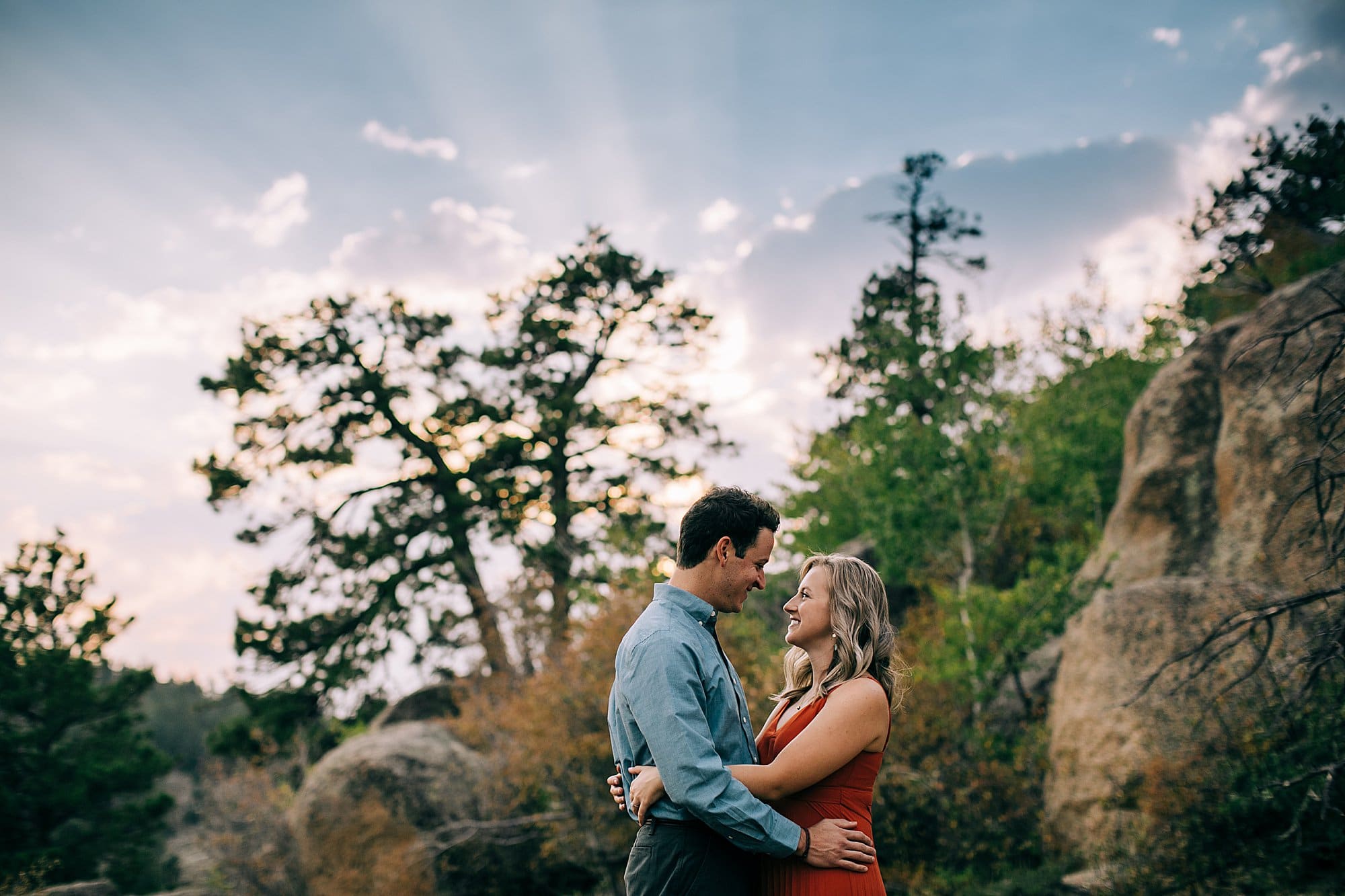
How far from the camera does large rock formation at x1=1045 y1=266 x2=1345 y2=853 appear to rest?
9.84 meters

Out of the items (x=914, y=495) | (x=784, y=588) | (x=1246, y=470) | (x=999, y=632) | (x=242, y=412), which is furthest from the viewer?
(x=242, y=412)

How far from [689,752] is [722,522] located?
2.79ft

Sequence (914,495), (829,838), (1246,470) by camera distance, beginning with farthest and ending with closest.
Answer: (914,495) → (1246,470) → (829,838)

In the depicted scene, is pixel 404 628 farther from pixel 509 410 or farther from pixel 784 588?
pixel 784 588

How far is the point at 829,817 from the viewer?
10.7ft

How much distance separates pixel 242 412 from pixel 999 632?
58.6 feet

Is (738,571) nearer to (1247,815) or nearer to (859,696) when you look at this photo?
(859,696)

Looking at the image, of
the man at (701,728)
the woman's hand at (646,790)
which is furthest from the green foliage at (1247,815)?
the woman's hand at (646,790)

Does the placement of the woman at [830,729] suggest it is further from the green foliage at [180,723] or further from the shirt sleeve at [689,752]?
the green foliage at [180,723]

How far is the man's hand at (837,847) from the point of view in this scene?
10.3ft

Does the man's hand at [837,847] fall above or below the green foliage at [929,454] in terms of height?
below

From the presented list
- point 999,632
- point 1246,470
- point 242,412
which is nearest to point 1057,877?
point 999,632

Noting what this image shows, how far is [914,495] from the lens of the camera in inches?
596

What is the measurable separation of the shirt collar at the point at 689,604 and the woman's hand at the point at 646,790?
0.56 m
